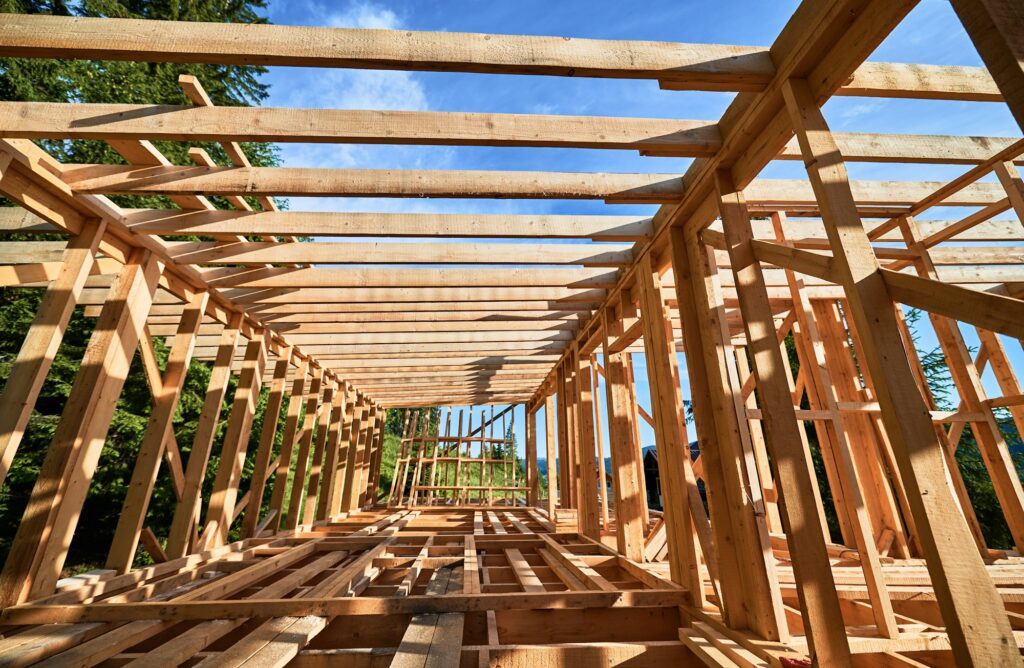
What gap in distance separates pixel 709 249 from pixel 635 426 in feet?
12.1

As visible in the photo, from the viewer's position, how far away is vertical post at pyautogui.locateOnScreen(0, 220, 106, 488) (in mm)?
3250

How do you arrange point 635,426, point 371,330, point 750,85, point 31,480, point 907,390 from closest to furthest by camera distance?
point 907,390
point 750,85
point 635,426
point 371,330
point 31,480

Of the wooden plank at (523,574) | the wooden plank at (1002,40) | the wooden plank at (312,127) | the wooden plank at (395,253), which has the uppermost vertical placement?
the wooden plank at (395,253)

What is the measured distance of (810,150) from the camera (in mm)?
2369

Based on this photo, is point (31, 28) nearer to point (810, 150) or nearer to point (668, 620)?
point (810, 150)

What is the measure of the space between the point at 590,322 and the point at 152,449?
5.80m

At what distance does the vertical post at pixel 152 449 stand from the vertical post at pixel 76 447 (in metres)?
0.52

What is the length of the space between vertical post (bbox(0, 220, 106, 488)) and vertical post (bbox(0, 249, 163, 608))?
0.31m

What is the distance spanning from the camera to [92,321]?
10461mm

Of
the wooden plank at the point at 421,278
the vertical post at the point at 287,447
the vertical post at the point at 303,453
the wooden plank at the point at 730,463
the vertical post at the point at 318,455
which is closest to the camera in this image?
the wooden plank at the point at 730,463

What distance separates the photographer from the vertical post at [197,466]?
201 inches

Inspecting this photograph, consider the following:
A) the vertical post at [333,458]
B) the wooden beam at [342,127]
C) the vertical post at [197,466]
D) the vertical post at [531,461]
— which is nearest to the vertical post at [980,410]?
the wooden beam at [342,127]

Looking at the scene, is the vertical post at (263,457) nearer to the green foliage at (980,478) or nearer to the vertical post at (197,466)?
the vertical post at (197,466)

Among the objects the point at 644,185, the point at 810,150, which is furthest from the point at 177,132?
the point at 810,150
